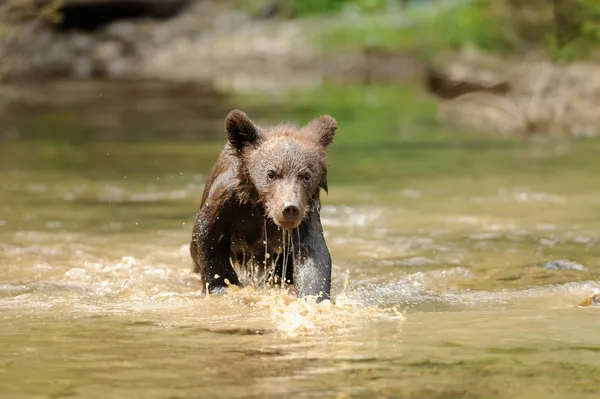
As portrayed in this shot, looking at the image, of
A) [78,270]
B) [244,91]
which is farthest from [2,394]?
[244,91]

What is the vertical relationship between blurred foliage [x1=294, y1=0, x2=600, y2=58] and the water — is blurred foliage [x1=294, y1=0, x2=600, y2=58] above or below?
above

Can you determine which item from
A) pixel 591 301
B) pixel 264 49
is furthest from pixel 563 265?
pixel 264 49

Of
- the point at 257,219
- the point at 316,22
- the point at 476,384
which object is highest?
the point at 316,22

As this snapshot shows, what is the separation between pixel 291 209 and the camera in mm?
7230

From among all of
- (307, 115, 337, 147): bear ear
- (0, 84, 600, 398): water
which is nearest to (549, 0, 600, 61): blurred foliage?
(0, 84, 600, 398): water

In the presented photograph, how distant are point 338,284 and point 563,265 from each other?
186cm

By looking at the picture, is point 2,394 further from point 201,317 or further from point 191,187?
point 191,187

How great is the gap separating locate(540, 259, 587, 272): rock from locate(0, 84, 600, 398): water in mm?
82

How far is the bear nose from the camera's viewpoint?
23.7ft

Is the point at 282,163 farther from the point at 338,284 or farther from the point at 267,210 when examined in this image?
the point at 338,284

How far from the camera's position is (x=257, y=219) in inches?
320

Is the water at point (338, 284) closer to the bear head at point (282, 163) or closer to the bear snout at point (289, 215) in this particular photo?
the bear snout at point (289, 215)

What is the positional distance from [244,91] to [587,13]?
10244 millimetres

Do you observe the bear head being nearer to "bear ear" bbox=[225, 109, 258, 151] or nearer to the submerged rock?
A: "bear ear" bbox=[225, 109, 258, 151]
